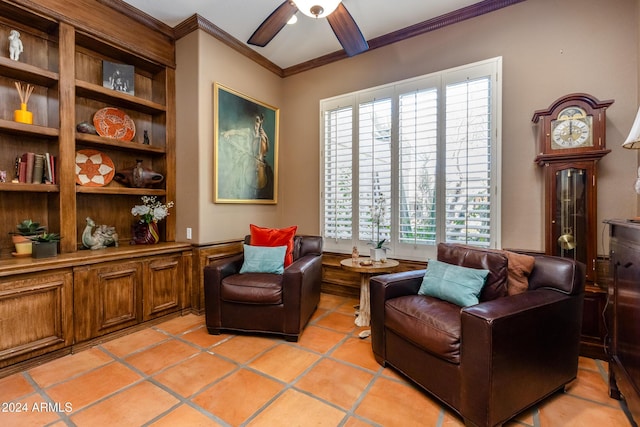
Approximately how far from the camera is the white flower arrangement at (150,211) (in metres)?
2.99

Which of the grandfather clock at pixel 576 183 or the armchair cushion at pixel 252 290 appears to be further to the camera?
the armchair cushion at pixel 252 290

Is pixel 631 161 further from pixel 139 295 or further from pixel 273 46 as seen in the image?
pixel 139 295

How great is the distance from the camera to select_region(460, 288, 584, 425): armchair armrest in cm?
143

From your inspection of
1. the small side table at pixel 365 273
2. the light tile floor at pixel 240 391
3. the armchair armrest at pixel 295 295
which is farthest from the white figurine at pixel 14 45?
the small side table at pixel 365 273

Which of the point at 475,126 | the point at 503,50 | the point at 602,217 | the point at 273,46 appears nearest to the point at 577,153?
the point at 602,217

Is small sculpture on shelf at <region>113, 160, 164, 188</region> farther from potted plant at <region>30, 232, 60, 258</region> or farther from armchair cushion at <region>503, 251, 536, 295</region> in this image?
armchair cushion at <region>503, 251, 536, 295</region>

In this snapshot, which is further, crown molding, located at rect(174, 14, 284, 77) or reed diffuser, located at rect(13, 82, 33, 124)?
crown molding, located at rect(174, 14, 284, 77)

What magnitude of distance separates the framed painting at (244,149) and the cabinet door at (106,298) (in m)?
1.12

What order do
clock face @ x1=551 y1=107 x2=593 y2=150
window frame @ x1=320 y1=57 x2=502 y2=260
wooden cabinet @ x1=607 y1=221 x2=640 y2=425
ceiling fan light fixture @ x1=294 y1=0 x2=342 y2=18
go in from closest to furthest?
wooden cabinet @ x1=607 y1=221 x2=640 y2=425
ceiling fan light fixture @ x1=294 y1=0 x2=342 y2=18
clock face @ x1=551 y1=107 x2=593 y2=150
window frame @ x1=320 y1=57 x2=502 y2=260

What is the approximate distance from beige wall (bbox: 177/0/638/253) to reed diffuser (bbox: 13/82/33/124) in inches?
46.8

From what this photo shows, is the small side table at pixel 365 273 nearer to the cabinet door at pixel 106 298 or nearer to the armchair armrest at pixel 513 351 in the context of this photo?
the armchair armrest at pixel 513 351

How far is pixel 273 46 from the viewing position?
352 cm

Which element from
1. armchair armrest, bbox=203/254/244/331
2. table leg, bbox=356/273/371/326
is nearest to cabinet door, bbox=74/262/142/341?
armchair armrest, bbox=203/254/244/331

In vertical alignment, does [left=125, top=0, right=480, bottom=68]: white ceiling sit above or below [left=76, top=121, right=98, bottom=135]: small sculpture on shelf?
above
